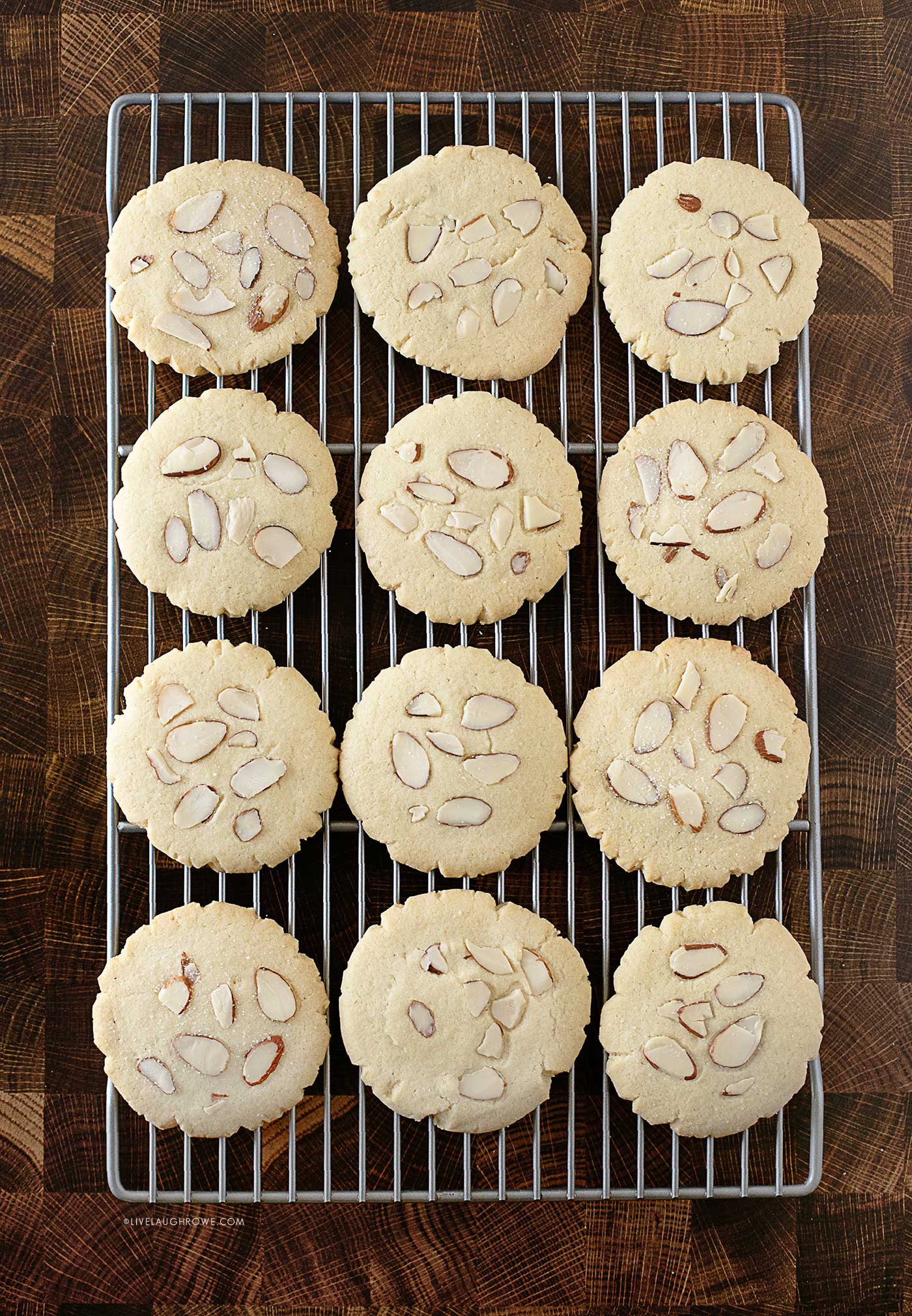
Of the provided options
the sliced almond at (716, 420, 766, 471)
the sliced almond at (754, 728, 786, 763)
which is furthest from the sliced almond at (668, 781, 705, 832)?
the sliced almond at (716, 420, 766, 471)

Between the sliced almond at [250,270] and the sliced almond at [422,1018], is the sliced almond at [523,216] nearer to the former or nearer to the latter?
the sliced almond at [250,270]

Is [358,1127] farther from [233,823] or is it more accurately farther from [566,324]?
[566,324]

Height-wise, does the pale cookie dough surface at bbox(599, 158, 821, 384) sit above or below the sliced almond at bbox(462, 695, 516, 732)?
above

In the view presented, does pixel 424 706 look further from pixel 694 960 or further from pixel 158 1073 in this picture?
pixel 158 1073

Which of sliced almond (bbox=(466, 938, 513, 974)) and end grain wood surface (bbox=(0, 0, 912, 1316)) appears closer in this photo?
sliced almond (bbox=(466, 938, 513, 974))

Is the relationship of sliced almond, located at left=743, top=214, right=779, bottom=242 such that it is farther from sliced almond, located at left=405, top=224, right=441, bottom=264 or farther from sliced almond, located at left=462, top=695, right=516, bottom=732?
sliced almond, located at left=462, top=695, right=516, bottom=732


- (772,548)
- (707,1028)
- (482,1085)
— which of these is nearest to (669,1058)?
(707,1028)

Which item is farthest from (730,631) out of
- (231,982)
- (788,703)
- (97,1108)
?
(97,1108)

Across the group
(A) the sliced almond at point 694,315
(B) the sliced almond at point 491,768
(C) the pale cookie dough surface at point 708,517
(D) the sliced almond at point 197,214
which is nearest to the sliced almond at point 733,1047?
(B) the sliced almond at point 491,768
